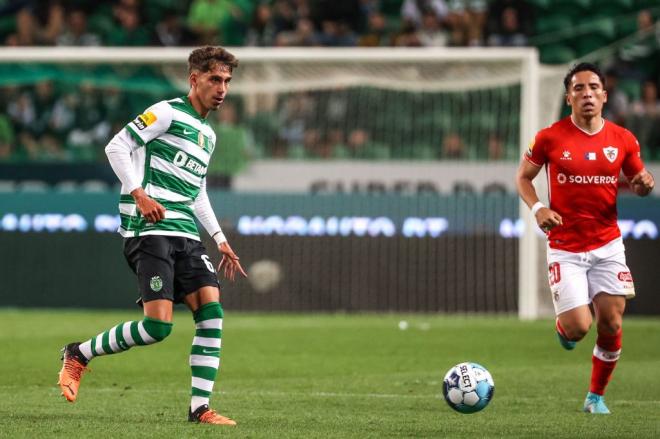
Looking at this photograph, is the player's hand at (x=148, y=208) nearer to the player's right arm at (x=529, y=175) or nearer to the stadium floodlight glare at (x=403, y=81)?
the player's right arm at (x=529, y=175)

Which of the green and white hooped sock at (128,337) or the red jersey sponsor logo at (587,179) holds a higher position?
the red jersey sponsor logo at (587,179)

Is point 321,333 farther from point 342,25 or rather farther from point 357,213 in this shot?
point 342,25

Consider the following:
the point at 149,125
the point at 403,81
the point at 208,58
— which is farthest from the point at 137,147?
the point at 403,81

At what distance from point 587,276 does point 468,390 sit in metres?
1.22

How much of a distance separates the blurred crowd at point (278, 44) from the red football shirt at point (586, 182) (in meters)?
9.31

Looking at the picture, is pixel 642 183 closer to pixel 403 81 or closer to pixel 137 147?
pixel 137 147

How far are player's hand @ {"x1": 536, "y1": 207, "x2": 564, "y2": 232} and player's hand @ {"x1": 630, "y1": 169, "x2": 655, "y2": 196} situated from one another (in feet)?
2.14

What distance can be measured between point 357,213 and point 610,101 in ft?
14.2

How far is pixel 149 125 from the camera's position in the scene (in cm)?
754

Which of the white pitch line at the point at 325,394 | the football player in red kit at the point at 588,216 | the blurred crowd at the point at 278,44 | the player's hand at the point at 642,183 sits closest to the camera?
the player's hand at the point at 642,183

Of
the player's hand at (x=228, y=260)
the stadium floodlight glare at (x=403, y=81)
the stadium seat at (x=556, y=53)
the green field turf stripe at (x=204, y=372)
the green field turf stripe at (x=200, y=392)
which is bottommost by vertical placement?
the green field turf stripe at (x=200, y=392)

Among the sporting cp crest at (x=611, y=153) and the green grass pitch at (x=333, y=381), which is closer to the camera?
the green grass pitch at (x=333, y=381)

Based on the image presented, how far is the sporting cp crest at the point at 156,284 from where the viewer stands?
293 inches

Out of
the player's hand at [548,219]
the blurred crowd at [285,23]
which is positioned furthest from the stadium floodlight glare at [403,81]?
the player's hand at [548,219]
